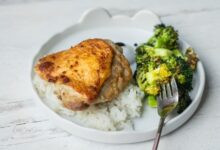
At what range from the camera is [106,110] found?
2863 mm

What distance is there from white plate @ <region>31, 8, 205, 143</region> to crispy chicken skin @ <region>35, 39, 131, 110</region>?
16 cm

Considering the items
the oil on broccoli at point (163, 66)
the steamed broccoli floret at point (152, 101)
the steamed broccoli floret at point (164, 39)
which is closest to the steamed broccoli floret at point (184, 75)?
the oil on broccoli at point (163, 66)

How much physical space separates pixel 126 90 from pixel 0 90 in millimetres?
951

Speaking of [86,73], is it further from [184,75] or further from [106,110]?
[184,75]

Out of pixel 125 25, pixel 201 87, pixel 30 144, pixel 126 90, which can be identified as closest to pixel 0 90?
pixel 30 144

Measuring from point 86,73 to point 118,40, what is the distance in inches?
34.1

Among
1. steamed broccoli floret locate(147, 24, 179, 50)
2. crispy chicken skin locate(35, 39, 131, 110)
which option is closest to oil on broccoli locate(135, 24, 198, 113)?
steamed broccoli floret locate(147, 24, 179, 50)

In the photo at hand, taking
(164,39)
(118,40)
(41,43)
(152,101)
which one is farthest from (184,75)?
(41,43)

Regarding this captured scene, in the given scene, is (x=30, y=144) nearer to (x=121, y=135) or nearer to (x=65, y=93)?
(x=65, y=93)

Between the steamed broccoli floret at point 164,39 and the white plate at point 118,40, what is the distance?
4.4 inches

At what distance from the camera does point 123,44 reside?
11.2 feet

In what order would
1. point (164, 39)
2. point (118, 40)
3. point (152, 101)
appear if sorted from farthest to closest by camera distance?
1. point (118, 40)
2. point (164, 39)
3. point (152, 101)

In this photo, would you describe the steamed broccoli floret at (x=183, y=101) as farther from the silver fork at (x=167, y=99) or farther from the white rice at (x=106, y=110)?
the white rice at (x=106, y=110)

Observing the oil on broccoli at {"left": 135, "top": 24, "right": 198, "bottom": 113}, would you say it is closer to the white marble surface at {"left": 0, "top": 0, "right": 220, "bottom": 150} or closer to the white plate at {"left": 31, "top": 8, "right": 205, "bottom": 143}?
the white plate at {"left": 31, "top": 8, "right": 205, "bottom": 143}
